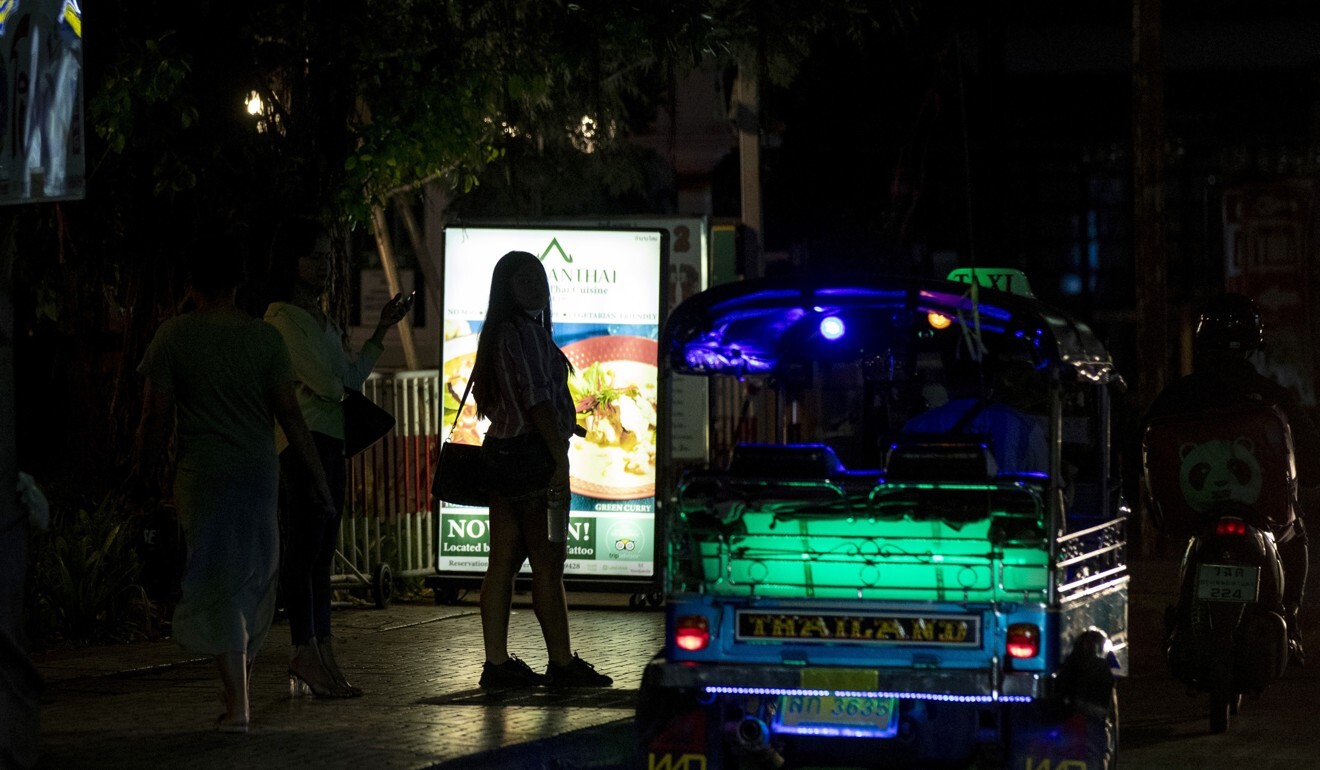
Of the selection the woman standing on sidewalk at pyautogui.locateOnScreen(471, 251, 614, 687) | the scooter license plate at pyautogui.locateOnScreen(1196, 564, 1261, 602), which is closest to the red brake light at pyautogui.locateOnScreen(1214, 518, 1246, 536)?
the scooter license plate at pyautogui.locateOnScreen(1196, 564, 1261, 602)

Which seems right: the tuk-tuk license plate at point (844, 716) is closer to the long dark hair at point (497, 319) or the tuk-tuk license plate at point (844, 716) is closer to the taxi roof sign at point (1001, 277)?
the long dark hair at point (497, 319)

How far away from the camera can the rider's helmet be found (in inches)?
349

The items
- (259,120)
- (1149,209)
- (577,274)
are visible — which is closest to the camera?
(259,120)

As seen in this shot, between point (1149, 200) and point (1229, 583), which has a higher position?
point (1149, 200)

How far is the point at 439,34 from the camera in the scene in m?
11.7

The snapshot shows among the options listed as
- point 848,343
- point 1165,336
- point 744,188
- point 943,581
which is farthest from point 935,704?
point 744,188

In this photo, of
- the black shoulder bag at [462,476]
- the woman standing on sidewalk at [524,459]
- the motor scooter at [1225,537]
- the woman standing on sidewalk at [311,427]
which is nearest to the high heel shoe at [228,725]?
the woman standing on sidewalk at [311,427]

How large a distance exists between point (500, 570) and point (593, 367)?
3.69 meters

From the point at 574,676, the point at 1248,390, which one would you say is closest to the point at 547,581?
the point at 574,676

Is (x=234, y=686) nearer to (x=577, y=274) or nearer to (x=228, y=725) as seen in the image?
(x=228, y=725)

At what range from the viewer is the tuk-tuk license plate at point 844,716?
6.43 meters

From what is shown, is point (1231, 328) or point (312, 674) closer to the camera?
point (312, 674)

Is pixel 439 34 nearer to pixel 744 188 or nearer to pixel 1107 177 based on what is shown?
pixel 744 188

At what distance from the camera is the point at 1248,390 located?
8.80 metres
